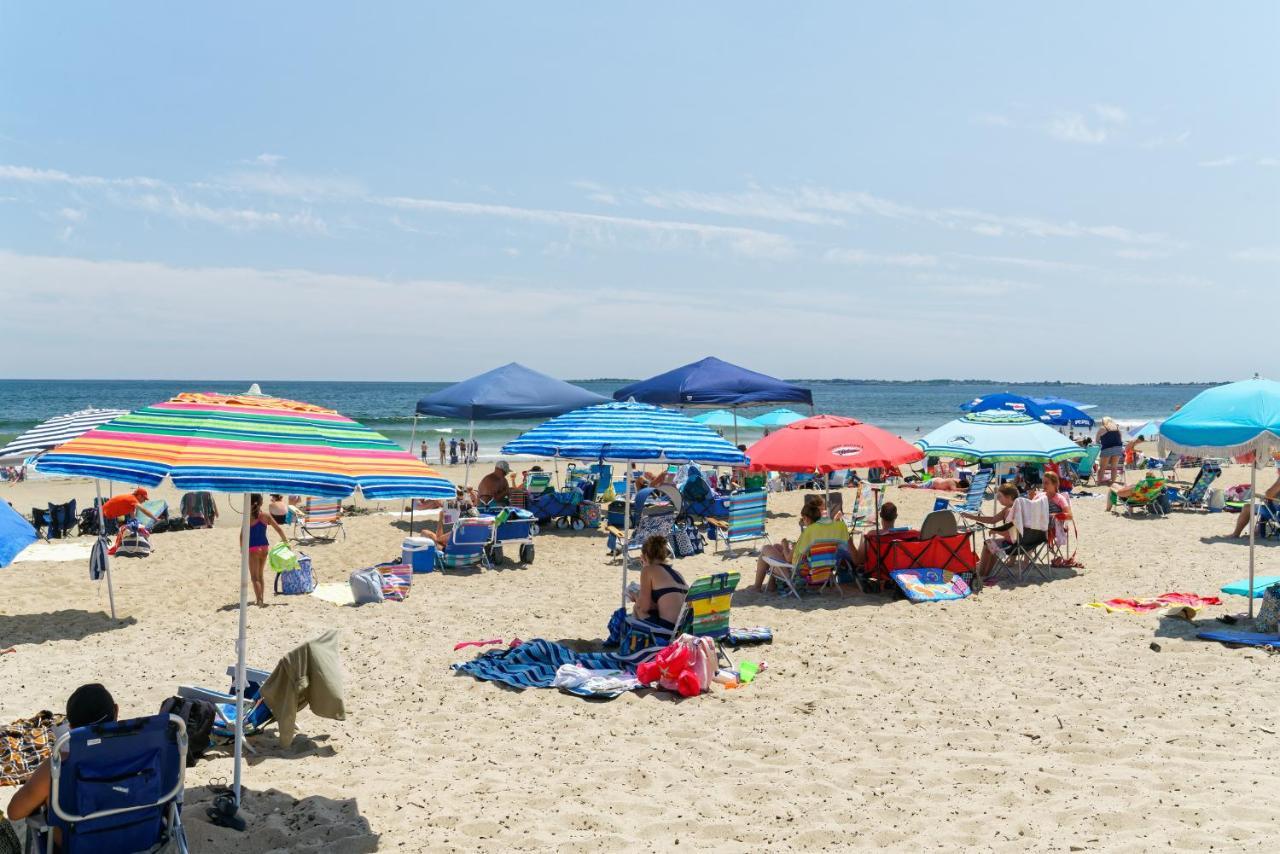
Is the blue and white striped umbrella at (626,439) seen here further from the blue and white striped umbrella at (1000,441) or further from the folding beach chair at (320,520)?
the folding beach chair at (320,520)

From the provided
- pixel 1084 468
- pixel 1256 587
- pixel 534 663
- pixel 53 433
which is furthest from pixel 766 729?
pixel 1084 468

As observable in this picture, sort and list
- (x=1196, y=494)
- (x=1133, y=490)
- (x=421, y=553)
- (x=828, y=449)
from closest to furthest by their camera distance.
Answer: (x=828, y=449), (x=421, y=553), (x=1133, y=490), (x=1196, y=494)

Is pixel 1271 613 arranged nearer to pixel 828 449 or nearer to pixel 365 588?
pixel 828 449

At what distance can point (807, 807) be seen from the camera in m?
4.46

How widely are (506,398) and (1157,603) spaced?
8773 mm

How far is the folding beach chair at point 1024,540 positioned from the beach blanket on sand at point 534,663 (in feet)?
15.3

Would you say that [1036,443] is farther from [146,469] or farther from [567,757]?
[146,469]

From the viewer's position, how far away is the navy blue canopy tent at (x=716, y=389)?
1419cm

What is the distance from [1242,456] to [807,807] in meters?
4.80

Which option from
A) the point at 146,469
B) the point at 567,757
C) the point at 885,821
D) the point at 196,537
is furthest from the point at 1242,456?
the point at 196,537

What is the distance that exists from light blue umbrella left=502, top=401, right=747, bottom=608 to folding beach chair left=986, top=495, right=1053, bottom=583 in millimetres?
3847

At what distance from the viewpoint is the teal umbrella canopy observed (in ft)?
Result: 22.7

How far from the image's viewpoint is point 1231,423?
23.1 ft

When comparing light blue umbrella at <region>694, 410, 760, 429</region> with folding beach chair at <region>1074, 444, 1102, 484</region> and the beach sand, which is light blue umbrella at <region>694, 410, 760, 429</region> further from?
the beach sand
